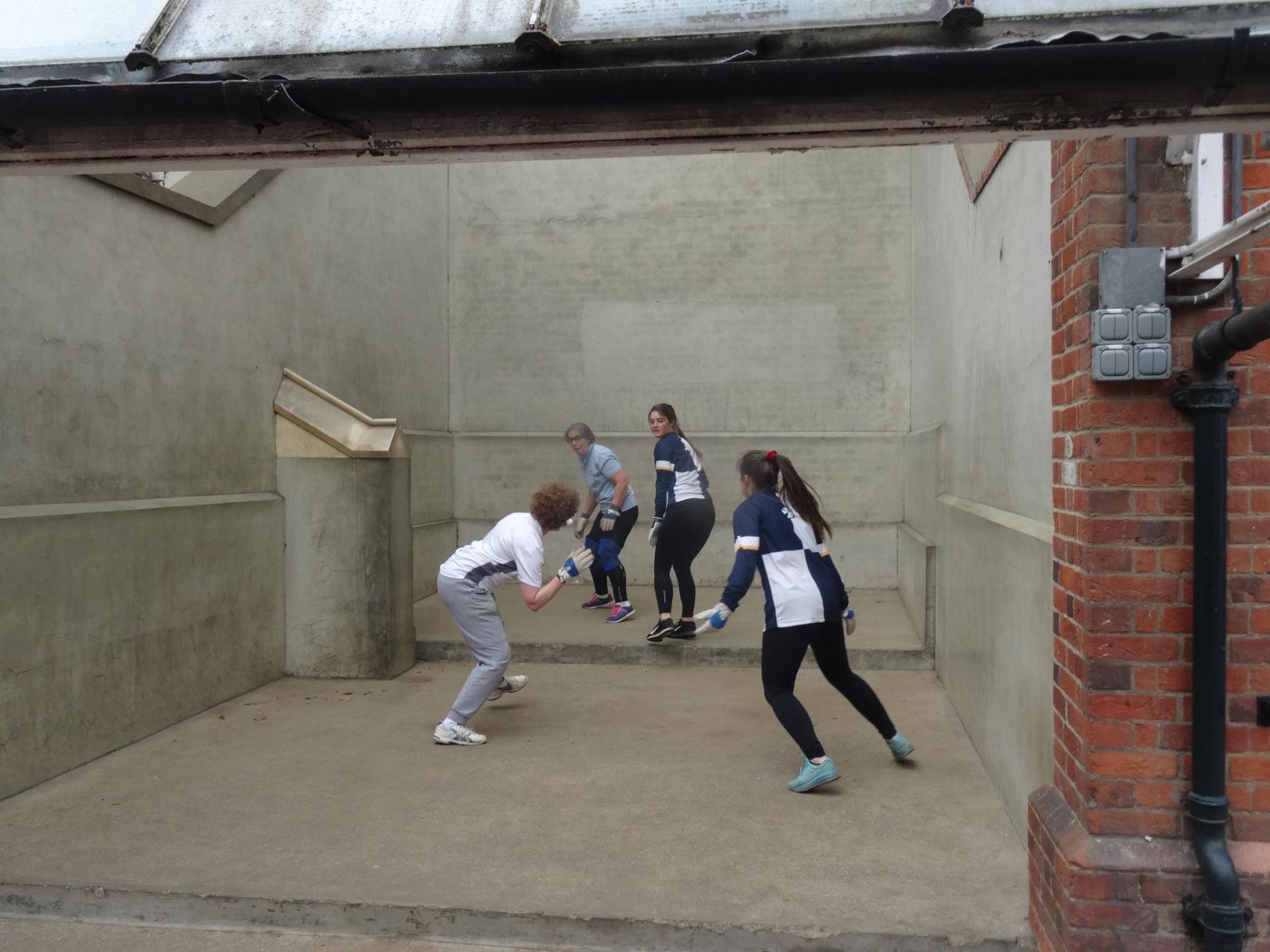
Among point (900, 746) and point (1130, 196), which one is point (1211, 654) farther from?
point (900, 746)

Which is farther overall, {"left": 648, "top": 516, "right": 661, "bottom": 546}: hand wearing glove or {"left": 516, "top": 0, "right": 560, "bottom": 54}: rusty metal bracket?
{"left": 648, "top": 516, "right": 661, "bottom": 546}: hand wearing glove

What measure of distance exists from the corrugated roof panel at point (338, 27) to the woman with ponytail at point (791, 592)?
9.72 feet

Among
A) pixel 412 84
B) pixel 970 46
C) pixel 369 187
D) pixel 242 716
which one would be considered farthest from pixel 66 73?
pixel 369 187

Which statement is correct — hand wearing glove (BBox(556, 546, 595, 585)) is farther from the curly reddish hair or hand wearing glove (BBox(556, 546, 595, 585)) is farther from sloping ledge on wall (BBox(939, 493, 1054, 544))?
sloping ledge on wall (BBox(939, 493, 1054, 544))

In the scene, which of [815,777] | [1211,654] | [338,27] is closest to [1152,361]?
[1211,654]

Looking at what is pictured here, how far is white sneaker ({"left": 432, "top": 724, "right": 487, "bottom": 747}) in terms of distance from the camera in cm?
585

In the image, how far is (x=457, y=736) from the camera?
5867 millimetres

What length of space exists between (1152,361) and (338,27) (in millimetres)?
2434

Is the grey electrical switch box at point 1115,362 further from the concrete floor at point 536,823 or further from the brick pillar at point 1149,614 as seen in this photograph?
the concrete floor at point 536,823

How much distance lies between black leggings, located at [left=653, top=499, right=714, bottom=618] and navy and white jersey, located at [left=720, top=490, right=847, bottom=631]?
283cm

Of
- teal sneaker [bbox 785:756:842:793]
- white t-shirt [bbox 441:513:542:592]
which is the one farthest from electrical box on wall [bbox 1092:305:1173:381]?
white t-shirt [bbox 441:513:542:592]

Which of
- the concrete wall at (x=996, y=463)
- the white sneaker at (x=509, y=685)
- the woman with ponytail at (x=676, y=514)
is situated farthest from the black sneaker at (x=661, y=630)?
the concrete wall at (x=996, y=463)

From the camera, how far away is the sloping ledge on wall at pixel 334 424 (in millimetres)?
7363

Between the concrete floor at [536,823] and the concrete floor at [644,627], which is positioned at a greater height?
the concrete floor at [644,627]
